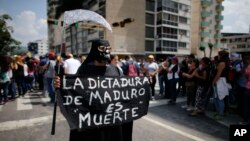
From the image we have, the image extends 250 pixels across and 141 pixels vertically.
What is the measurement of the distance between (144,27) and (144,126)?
38020mm

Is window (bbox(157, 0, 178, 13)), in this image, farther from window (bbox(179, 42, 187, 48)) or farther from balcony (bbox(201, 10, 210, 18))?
balcony (bbox(201, 10, 210, 18))

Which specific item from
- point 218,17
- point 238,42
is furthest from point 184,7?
point 238,42

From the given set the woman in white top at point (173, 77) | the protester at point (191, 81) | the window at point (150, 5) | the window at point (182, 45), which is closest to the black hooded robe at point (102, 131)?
the protester at point (191, 81)

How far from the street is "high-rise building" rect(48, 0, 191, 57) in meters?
30.6

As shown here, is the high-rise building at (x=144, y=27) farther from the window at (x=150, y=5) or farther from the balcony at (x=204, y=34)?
the balcony at (x=204, y=34)

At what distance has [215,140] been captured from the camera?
4.64 metres

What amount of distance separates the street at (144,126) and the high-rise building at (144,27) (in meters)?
30.6

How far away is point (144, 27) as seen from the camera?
41969 millimetres

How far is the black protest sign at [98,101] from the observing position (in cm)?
276

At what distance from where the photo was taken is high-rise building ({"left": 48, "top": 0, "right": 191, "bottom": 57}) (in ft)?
127

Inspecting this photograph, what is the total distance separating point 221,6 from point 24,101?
6263 centimetres

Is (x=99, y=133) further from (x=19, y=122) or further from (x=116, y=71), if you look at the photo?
(x=19, y=122)

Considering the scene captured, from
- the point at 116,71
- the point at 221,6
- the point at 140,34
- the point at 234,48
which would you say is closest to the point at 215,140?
the point at 116,71

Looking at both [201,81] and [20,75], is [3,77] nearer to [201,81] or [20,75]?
[20,75]
